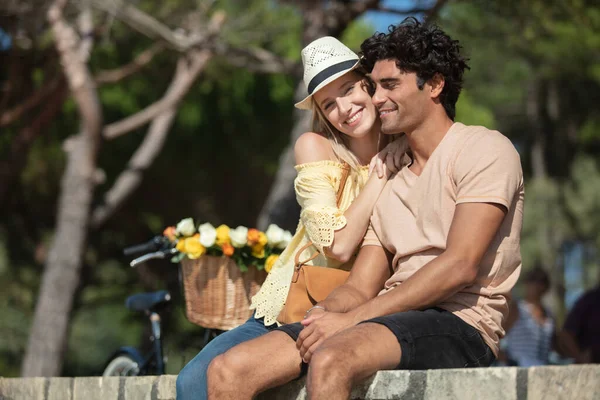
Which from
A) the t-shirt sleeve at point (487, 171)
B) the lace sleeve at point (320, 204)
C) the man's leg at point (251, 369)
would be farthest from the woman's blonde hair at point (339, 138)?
the man's leg at point (251, 369)

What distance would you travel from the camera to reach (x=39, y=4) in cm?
1262

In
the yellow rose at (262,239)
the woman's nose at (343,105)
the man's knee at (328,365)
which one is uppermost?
the woman's nose at (343,105)

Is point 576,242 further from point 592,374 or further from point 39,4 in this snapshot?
point 592,374

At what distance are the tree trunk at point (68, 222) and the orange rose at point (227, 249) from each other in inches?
297

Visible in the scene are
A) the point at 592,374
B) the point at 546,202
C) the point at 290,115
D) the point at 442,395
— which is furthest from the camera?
the point at 546,202

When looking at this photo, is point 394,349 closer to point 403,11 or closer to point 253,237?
point 253,237

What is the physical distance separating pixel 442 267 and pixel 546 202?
2522 cm

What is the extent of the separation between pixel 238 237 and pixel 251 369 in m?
1.84

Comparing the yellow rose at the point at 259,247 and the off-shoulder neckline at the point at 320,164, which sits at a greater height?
the off-shoulder neckline at the point at 320,164

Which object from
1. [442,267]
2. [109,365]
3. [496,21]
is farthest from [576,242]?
[442,267]

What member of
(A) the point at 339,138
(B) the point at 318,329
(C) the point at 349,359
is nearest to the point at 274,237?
(A) the point at 339,138

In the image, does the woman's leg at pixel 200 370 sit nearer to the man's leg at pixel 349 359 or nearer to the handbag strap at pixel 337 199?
the handbag strap at pixel 337 199

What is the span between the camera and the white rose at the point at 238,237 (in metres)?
5.52

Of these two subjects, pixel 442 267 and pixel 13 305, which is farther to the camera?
pixel 13 305
